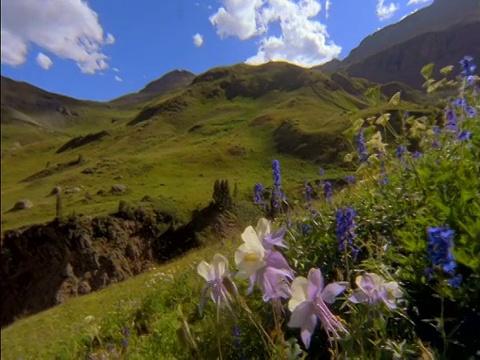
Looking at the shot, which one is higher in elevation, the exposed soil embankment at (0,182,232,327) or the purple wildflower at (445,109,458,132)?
the purple wildflower at (445,109,458,132)

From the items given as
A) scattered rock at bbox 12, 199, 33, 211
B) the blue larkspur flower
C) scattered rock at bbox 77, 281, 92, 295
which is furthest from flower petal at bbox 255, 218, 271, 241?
scattered rock at bbox 77, 281, 92, 295

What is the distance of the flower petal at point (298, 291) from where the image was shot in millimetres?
861

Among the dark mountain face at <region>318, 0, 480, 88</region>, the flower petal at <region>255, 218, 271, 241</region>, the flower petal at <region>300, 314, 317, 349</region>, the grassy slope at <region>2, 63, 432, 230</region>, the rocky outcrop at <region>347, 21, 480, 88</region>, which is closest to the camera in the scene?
the flower petal at <region>300, 314, 317, 349</region>

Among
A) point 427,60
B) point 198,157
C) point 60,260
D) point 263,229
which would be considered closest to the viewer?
point 263,229

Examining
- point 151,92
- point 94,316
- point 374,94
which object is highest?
point 151,92

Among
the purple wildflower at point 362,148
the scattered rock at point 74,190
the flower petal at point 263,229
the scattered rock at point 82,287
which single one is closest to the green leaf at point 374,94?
the purple wildflower at point 362,148

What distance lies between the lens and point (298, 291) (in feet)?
2.86

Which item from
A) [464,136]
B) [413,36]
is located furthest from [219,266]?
[413,36]

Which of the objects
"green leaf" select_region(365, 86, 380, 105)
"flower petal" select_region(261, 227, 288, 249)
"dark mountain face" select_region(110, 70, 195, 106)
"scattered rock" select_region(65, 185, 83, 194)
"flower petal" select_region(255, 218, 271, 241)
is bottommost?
"scattered rock" select_region(65, 185, 83, 194)

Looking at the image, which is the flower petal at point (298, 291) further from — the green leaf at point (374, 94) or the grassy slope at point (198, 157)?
the grassy slope at point (198, 157)

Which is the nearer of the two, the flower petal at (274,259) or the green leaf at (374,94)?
the flower petal at (274,259)

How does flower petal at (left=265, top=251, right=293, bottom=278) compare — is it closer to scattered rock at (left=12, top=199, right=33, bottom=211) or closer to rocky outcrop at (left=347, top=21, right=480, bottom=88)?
rocky outcrop at (left=347, top=21, right=480, bottom=88)

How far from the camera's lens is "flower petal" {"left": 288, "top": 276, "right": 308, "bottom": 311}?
86 centimetres

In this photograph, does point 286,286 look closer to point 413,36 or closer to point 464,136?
point 464,136
